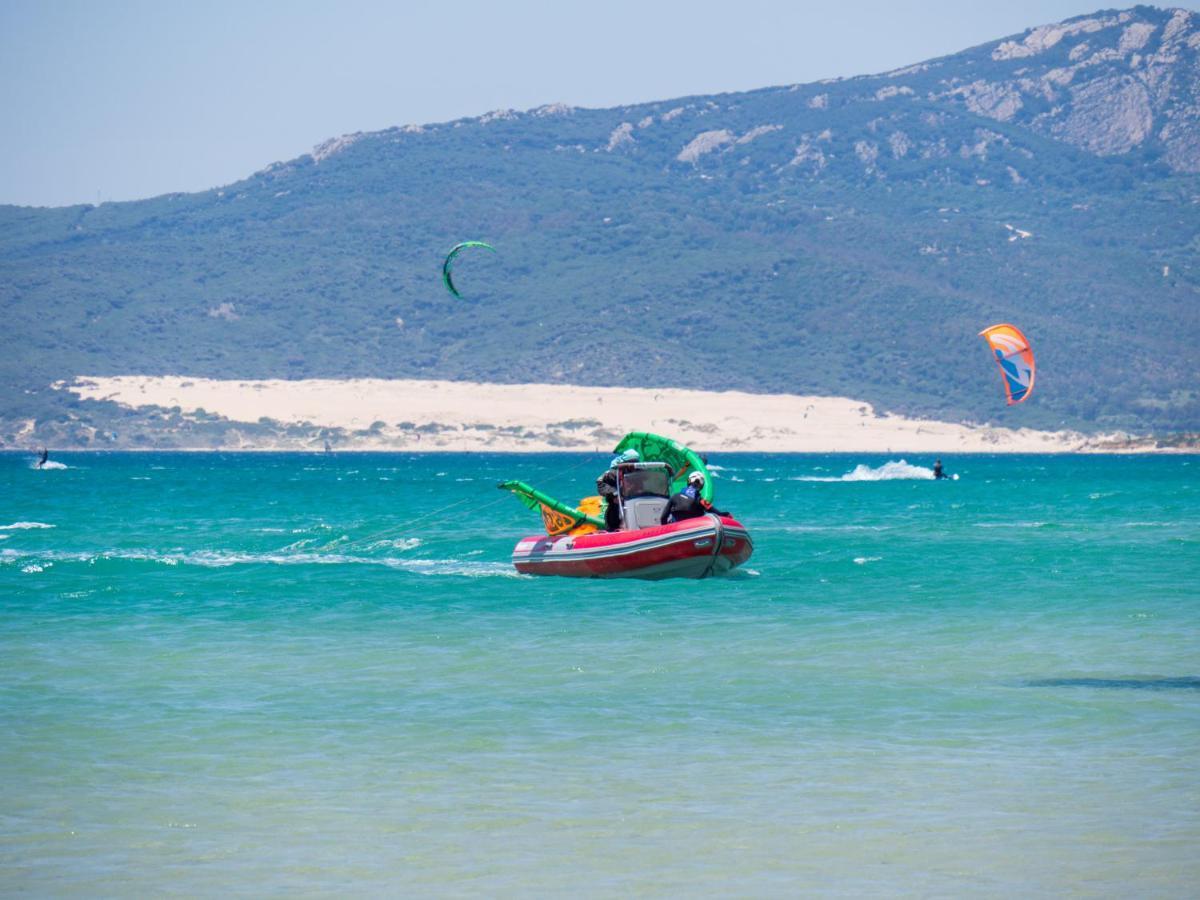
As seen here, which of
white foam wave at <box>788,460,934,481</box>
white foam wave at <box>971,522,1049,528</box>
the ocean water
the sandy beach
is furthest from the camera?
the sandy beach

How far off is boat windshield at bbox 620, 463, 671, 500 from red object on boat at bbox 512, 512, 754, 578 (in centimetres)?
72

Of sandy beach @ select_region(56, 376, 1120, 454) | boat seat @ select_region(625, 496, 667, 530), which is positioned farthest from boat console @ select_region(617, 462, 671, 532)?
sandy beach @ select_region(56, 376, 1120, 454)

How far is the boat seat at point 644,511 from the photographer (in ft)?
103

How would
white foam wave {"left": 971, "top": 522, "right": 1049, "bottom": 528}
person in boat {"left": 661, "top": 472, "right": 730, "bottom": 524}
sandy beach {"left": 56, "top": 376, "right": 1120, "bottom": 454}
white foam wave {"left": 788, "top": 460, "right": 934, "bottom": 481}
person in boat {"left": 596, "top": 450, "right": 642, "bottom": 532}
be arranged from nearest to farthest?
person in boat {"left": 661, "top": 472, "right": 730, "bottom": 524} → person in boat {"left": 596, "top": 450, "right": 642, "bottom": 532} → white foam wave {"left": 971, "top": 522, "right": 1049, "bottom": 528} → white foam wave {"left": 788, "top": 460, "right": 934, "bottom": 481} → sandy beach {"left": 56, "top": 376, "right": 1120, "bottom": 454}

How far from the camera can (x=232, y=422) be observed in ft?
617

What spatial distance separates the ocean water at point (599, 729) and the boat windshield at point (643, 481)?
1.62 m

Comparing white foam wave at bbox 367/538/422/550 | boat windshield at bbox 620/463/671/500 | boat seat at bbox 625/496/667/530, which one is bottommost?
white foam wave at bbox 367/538/422/550

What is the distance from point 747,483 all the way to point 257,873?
88561 mm

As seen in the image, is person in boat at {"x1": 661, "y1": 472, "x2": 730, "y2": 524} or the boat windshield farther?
the boat windshield

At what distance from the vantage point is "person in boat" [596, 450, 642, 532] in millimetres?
31250

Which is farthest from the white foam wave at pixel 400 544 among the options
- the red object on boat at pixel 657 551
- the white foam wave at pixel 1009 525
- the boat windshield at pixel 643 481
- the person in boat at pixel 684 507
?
the white foam wave at pixel 1009 525

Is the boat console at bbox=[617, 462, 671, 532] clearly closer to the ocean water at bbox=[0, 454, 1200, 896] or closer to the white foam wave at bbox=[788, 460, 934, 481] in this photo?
the ocean water at bbox=[0, 454, 1200, 896]

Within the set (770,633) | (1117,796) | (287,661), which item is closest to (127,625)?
(287,661)

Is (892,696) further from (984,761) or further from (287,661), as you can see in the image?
(287,661)
